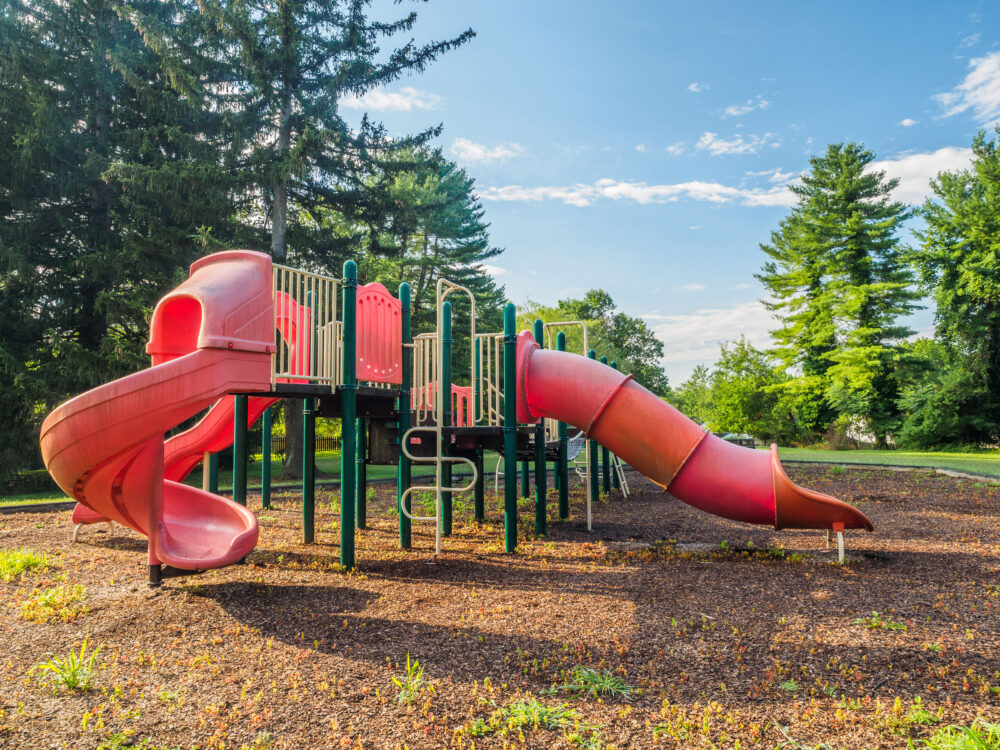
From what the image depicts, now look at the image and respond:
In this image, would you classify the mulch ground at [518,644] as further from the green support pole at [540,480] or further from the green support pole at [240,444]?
the green support pole at [240,444]

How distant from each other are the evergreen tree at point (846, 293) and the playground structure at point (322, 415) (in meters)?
28.3

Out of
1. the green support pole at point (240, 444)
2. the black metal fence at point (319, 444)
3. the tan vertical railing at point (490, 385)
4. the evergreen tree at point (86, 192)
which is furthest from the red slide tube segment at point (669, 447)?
the black metal fence at point (319, 444)

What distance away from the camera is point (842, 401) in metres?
30.6

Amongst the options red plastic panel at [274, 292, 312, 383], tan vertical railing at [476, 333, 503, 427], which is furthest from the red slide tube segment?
red plastic panel at [274, 292, 312, 383]

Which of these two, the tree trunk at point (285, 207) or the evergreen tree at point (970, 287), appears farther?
the evergreen tree at point (970, 287)

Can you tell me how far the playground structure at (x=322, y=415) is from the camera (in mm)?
4586

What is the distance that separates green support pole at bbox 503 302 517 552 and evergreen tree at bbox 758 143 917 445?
1156 inches

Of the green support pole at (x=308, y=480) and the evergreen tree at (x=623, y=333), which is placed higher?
the evergreen tree at (x=623, y=333)

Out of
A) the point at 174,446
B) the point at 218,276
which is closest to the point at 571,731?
the point at 218,276

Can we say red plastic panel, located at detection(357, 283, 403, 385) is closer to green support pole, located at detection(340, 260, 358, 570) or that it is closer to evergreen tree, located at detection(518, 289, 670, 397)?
green support pole, located at detection(340, 260, 358, 570)

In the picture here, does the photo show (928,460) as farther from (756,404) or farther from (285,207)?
(285,207)

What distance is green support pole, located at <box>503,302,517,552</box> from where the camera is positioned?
668 centimetres

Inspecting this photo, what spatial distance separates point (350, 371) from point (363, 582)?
2075mm

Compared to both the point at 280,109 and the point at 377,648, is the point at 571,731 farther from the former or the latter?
the point at 280,109
